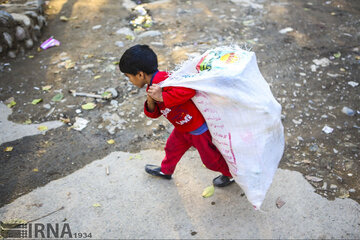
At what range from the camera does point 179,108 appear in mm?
1625

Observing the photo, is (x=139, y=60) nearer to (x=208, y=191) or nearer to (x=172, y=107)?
(x=172, y=107)

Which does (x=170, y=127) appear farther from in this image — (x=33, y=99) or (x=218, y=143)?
(x=33, y=99)

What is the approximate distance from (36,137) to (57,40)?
77.6 inches

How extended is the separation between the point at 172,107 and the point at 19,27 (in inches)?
122

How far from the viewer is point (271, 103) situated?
1469mm

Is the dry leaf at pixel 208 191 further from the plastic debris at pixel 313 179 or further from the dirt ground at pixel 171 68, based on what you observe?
the plastic debris at pixel 313 179

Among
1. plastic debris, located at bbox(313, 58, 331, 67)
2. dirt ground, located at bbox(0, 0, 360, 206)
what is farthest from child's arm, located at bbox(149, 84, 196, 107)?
plastic debris, located at bbox(313, 58, 331, 67)

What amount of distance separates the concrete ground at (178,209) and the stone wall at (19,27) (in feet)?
7.90

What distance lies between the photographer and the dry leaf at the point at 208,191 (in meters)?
2.03

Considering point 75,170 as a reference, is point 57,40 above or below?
above

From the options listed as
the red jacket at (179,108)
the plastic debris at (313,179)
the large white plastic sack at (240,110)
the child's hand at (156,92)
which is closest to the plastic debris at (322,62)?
the plastic debris at (313,179)

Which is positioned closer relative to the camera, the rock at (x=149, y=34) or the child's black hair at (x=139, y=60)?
the child's black hair at (x=139, y=60)

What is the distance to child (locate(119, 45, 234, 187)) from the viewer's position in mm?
1502

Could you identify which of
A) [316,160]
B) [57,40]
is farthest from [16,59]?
[316,160]
